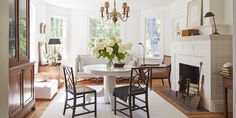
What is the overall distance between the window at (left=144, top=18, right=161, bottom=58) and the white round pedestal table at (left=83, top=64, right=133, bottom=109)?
3612 millimetres

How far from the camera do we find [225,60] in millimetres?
4051

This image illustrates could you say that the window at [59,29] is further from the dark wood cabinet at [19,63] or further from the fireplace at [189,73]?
the fireplace at [189,73]

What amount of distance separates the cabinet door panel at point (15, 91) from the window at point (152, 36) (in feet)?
17.4

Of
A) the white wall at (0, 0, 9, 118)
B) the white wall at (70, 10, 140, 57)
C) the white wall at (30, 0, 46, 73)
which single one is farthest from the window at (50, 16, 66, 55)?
the white wall at (0, 0, 9, 118)

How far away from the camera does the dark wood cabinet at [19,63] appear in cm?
308

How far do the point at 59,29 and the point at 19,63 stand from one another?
4.51 meters

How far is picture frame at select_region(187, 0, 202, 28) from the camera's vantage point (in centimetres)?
502

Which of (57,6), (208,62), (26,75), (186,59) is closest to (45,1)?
(57,6)

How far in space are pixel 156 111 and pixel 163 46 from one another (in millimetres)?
3882

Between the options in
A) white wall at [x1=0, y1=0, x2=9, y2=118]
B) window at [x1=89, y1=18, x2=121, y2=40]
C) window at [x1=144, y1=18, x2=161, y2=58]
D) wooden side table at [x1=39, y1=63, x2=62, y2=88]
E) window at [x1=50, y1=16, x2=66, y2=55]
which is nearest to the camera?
white wall at [x1=0, y1=0, x2=9, y2=118]

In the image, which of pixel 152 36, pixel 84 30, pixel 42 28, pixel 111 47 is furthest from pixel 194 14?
pixel 42 28

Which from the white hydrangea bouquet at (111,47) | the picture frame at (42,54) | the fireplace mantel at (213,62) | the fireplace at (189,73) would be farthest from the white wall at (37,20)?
the fireplace mantel at (213,62)

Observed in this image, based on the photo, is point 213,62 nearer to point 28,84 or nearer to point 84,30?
point 28,84

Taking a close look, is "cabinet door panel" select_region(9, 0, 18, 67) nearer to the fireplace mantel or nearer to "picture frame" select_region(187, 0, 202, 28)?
the fireplace mantel
